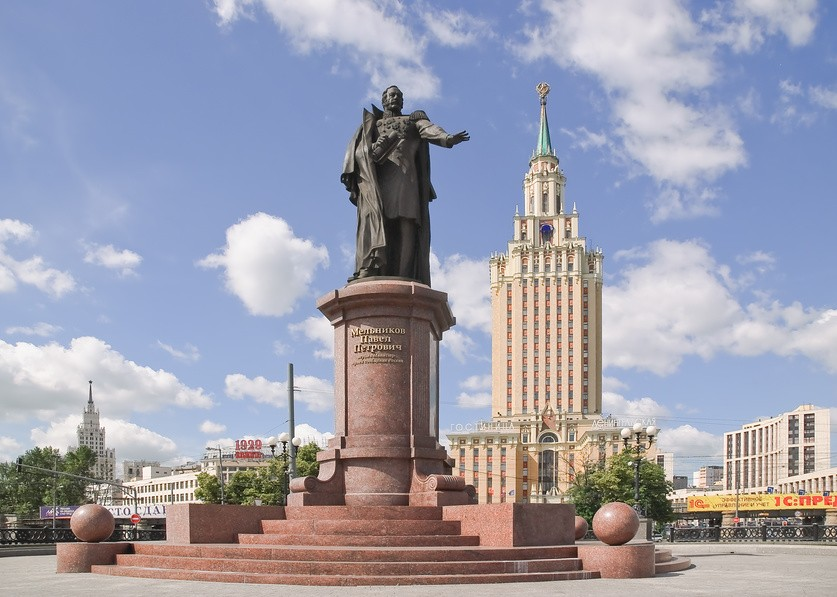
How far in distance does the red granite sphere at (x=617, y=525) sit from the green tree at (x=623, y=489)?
176 ft

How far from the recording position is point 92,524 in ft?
55.2

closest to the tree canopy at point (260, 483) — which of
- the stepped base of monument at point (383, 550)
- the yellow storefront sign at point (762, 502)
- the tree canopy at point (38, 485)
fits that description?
the tree canopy at point (38, 485)

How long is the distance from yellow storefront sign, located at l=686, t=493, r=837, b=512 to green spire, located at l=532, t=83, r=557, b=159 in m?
63.6

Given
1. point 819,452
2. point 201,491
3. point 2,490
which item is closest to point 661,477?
point 201,491

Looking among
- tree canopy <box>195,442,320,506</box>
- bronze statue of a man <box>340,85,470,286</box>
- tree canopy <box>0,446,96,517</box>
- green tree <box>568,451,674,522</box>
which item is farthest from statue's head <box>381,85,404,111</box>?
tree canopy <box>0,446,96,517</box>

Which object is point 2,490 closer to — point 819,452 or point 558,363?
point 558,363

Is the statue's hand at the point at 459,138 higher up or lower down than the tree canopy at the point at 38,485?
higher up

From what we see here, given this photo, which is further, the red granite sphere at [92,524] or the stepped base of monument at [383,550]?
the red granite sphere at [92,524]

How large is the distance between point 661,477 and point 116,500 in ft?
376

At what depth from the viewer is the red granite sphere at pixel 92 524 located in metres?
16.8

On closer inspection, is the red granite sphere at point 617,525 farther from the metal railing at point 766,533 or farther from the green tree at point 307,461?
the green tree at point 307,461

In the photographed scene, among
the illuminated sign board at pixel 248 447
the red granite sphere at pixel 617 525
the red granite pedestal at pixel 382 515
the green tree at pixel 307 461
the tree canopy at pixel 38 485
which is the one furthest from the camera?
the illuminated sign board at pixel 248 447

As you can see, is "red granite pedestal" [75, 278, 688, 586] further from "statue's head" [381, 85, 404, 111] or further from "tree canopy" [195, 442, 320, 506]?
"tree canopy" [195, 442, 320, 506]

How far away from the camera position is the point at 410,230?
20172mm
